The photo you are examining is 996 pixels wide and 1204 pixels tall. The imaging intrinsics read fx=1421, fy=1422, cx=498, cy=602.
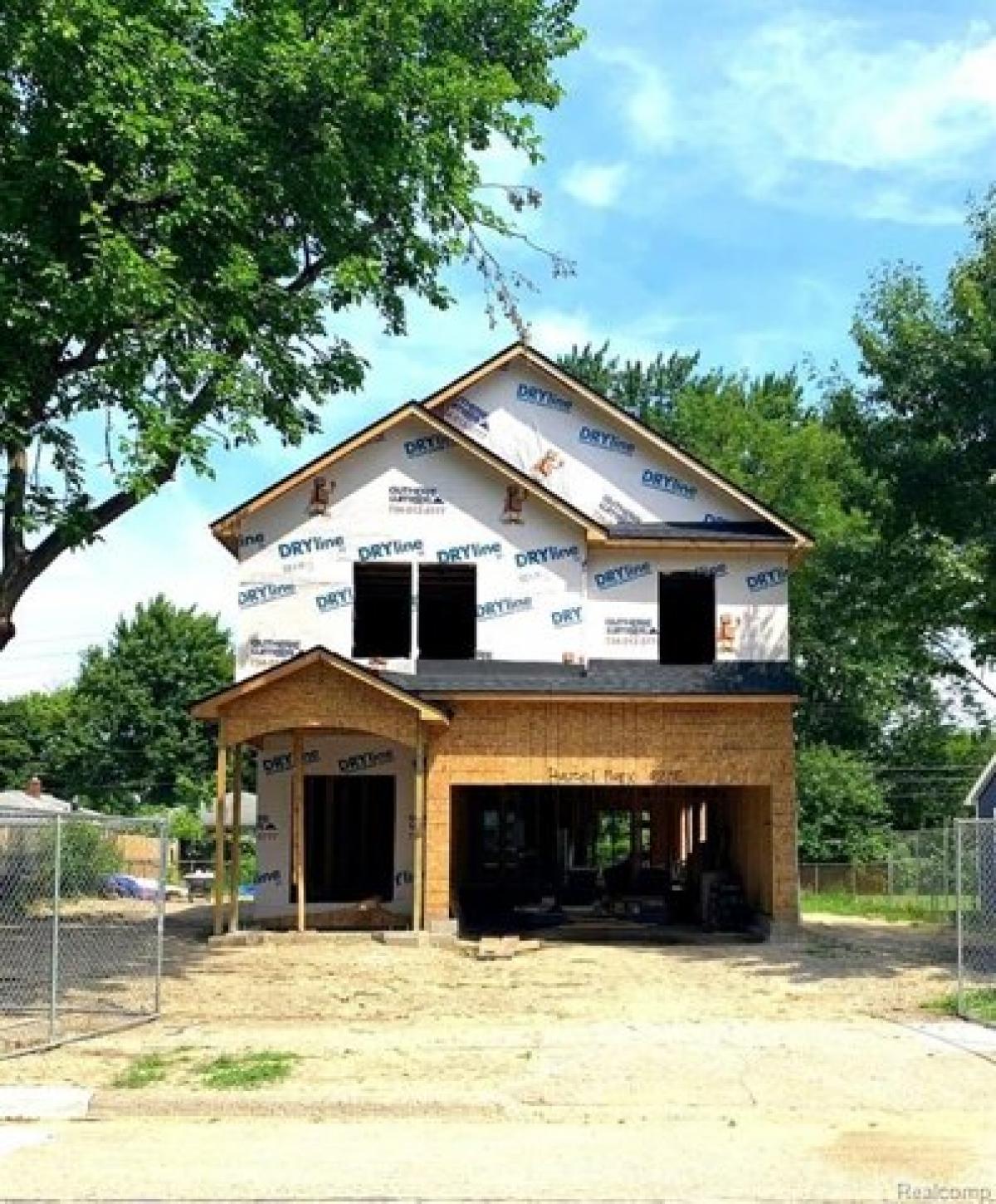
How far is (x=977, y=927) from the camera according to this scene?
2239cm

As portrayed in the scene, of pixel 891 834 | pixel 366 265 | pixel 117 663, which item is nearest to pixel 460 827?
pixel 366 265

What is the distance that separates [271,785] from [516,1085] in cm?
1374

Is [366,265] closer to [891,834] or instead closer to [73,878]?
[73,878]

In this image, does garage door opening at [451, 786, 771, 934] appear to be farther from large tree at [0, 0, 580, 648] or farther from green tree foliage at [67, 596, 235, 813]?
green tree foliage at [67, 596, 235, 813]

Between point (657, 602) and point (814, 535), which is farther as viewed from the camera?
point (814, 535)

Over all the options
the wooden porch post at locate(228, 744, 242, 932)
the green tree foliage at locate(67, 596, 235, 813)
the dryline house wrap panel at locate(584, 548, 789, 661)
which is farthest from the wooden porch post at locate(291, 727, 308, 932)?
the green tree foliage at locate(67, 596, 235, 813)

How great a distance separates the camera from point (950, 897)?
90.9ft

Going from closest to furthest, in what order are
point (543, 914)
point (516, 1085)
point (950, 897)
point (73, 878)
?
point (516, 1085)
point (73, 878)
point (543, 914)
point (950, 897)

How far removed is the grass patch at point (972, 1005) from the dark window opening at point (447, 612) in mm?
10006

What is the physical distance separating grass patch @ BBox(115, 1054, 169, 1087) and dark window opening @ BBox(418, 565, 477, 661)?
39.9 ft

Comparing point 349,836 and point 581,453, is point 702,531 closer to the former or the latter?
point 581,453

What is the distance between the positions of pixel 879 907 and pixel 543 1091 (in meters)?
23.9

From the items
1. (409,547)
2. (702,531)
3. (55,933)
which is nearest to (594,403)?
(702,531)

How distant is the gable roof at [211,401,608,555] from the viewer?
22922 millimetres
